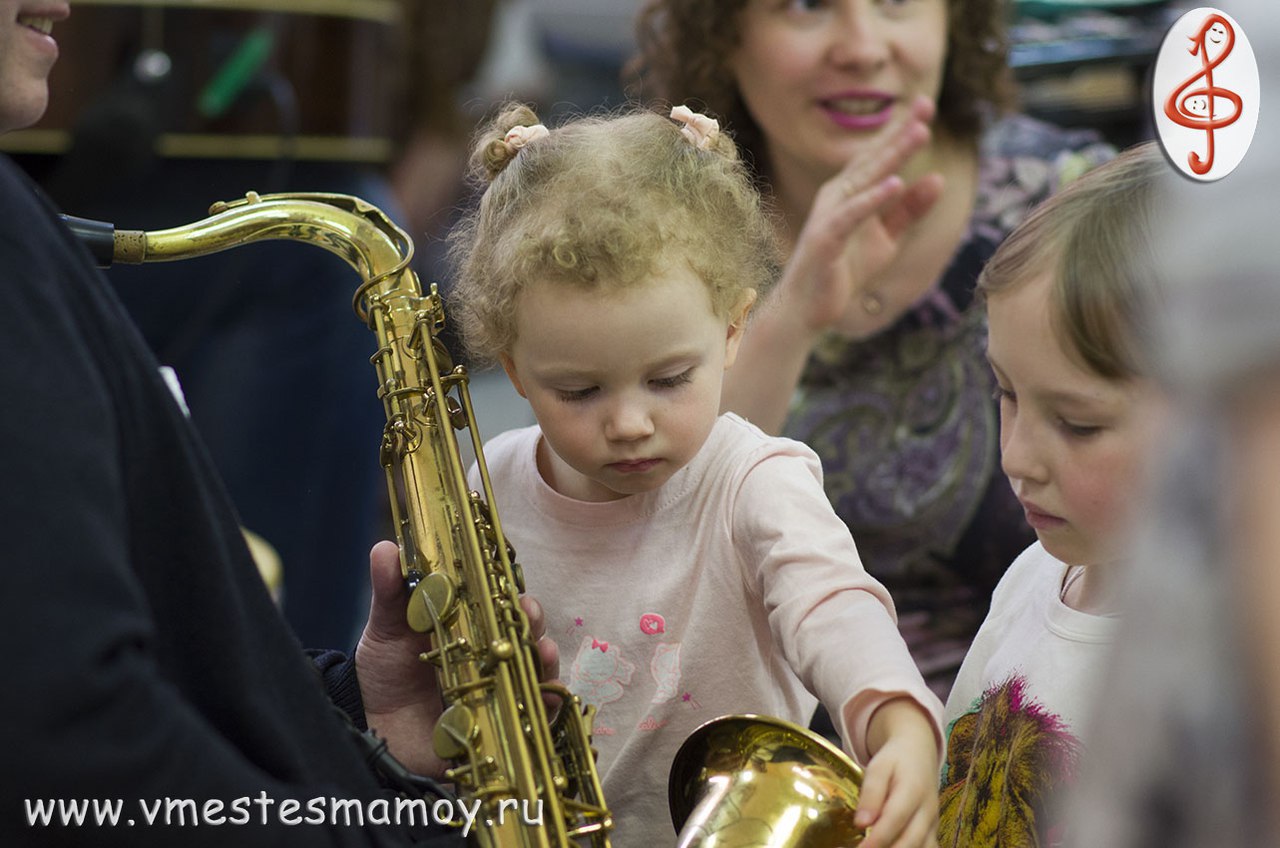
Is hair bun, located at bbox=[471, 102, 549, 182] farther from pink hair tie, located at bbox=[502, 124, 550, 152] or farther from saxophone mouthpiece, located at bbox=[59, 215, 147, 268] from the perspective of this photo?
saxophone mouthpiece, located at bbox=[59, 215, 147, 268]

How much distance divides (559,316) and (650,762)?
1.04 feet

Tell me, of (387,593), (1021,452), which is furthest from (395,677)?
(1021,452)

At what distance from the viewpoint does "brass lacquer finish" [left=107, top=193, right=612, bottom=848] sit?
96 cm

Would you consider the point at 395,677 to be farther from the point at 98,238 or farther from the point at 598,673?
the point at 98,238

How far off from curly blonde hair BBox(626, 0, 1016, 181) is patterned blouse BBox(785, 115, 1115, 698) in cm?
11

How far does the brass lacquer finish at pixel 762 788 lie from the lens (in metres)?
0.92

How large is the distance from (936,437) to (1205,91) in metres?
0.43

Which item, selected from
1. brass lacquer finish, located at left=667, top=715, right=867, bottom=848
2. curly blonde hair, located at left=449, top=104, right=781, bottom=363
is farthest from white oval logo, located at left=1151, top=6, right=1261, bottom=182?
brass lacquer finish, located at left=667, top=715, right=867, bottom=848

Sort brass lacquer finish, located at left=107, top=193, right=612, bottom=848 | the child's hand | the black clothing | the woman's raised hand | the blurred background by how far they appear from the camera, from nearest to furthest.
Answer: the black clothing < the child's hand < brass lacquer finish, located at left=107, top=193, right=612, bottom=848 < the woman's raised hand < the blurred background

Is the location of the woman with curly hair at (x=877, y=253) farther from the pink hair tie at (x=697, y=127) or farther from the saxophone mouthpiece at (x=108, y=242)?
the saxophone mouthpiece at (x=108, y=242)

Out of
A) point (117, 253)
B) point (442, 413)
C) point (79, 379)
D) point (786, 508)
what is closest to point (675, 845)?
point (786, 508)

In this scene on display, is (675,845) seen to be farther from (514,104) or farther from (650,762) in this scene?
(514,104)

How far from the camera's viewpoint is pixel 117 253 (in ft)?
3.71

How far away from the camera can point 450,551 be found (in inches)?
41.9
